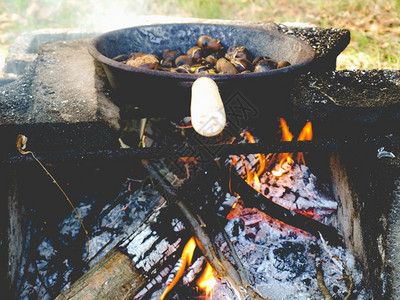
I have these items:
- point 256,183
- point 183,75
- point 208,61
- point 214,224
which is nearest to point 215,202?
point 214,224

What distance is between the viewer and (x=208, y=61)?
1.49 metres

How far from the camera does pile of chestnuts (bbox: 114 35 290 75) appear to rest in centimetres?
133

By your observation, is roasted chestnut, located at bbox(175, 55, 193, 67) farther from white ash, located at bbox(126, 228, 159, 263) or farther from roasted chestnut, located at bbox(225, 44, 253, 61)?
white ash, located at bbox(126, 228, 159, 263)

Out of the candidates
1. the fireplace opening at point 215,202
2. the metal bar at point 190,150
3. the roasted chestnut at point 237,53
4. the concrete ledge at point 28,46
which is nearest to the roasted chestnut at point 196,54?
the roasted chestnut at point 237,53

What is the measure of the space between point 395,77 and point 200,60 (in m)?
1.02

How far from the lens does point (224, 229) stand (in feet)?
5.53

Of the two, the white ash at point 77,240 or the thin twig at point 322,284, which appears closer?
the thin twig at point 322,284

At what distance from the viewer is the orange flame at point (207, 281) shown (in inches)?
59.0

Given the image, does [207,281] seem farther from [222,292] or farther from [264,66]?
[264,66]

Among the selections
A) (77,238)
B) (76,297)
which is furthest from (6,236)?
(76,297)

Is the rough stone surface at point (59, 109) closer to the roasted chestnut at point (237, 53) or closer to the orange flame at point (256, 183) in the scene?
the roasted chestnut at point (237, 53)

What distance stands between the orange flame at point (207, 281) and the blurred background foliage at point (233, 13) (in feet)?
11.1

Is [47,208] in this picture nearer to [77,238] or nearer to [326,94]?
[77,238]

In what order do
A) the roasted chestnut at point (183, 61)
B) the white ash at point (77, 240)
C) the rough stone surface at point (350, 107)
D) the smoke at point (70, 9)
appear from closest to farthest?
the rough stone surface at point (350, 107), the roasted chestnut at point (183, 61), the white ash at point (77, 240), the smoke at point (70, 9)
